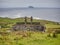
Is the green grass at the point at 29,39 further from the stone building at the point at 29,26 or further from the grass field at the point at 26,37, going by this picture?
the stone building at the point at 29,26

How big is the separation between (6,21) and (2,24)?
0.10 metres

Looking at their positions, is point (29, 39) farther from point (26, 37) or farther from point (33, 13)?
point (33, 13)

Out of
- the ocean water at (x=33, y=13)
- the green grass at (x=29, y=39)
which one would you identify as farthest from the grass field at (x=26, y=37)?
the ocean water at (x=33, y=13)

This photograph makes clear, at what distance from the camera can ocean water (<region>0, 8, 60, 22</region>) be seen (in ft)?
10.3

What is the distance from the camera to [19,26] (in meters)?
3.04

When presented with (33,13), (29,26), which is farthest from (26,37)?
(33,13)

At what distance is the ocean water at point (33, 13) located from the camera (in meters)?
3.12

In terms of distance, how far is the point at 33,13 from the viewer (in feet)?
10.3

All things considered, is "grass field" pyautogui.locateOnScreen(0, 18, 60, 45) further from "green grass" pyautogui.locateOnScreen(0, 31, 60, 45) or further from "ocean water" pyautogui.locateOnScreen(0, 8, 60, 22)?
"ocean water" pyautogui.locateOnScreen(0, 8, 60, 22)

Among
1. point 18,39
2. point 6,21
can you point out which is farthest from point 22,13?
point 18,39

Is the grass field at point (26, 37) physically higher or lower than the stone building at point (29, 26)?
lower

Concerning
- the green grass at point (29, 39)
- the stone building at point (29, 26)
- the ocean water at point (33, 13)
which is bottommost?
the green grass at point (29, 39)

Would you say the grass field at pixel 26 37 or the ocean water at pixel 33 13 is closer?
the grass field at pixel 26 37

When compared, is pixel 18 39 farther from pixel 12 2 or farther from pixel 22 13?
pixel 12 2
